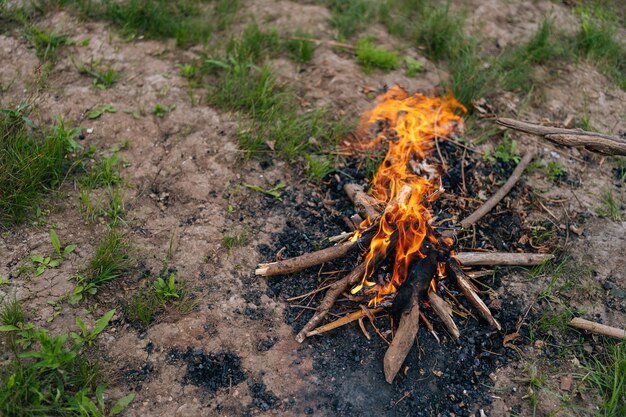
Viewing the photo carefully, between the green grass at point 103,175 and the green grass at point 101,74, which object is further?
the green grass at point 101,74

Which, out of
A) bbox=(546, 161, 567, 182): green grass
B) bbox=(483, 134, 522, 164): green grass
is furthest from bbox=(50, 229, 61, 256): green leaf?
bbox=(546, 161, 567, 182): green grass

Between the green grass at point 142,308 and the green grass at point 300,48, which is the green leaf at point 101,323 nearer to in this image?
the green grass at point 142,308

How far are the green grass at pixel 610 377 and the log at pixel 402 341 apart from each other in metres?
1.18

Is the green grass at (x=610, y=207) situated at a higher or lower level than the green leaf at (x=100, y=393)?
lower

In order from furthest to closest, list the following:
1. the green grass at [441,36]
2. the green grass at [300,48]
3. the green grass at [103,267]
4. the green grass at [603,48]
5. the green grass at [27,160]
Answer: the green grass at [603,48]
the green grass at [441,36]
the green grass at [300,48]
the green grass at [27,160]
the green grass at [103,267]

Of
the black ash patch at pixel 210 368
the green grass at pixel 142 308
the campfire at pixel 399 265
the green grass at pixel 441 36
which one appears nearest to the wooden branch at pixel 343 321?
the campfire at pixel 399 265

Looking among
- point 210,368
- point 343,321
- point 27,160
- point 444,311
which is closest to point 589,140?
point 444,311

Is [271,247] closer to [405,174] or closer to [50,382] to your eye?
[405,174]

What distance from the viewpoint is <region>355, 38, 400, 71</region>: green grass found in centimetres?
581

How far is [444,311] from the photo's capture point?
12.5 ft

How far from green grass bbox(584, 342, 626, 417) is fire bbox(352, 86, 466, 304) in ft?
4.44

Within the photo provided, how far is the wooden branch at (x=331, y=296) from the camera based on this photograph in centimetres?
371

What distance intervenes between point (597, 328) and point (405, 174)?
6.14 feet

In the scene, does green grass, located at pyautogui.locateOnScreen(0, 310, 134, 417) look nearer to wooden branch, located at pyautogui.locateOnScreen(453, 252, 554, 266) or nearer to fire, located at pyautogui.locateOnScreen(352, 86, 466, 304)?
fire, located at pyautogui.locateOnScreen(352, 86, 466, 304)
